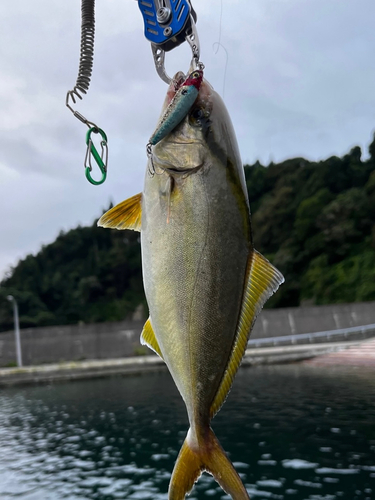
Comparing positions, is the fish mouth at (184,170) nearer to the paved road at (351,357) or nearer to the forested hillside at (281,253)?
the paved road at (351,357)

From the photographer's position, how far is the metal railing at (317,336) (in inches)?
1375

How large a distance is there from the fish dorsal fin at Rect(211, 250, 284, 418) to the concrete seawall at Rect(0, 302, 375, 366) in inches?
1391

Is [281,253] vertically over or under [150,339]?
over

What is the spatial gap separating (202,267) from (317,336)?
35995 mm

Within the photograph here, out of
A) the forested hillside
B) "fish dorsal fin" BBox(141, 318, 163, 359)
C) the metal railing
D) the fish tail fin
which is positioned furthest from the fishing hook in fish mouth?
the forested hillside

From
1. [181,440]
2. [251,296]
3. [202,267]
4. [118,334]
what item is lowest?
[181,440]

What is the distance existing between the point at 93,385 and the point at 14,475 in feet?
54.5

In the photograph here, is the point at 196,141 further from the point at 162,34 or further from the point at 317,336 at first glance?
the point at 317,336

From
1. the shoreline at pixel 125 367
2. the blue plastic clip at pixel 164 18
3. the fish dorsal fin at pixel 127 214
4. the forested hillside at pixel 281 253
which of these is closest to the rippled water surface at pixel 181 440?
the shoreline at pixel 125 367

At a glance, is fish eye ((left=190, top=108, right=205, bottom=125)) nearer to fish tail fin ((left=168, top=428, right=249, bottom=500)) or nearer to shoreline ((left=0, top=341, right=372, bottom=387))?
fish tail fin ((left=168, top=428, right=249, bottom=500))

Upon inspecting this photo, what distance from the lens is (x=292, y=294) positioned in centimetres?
5478

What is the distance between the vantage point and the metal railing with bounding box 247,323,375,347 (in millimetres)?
34938

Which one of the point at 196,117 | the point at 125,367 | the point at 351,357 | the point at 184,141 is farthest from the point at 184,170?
the point at 125,367

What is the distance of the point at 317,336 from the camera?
1426 inches
